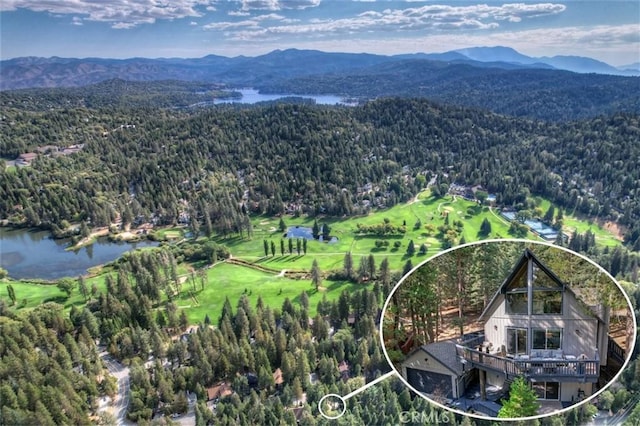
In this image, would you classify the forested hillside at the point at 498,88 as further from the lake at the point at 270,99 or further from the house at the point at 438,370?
the house at the point at 438,370

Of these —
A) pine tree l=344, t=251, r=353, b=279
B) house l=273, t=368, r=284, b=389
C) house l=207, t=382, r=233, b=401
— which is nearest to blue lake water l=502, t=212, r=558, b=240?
pine tree l=344, t=251, r=353, b=279

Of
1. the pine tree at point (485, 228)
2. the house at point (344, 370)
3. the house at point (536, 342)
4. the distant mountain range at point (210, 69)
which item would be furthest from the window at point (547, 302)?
the distant mountain range at point (210, 69)

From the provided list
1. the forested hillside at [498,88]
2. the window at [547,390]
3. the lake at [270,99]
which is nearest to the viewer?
the window at [547,390]

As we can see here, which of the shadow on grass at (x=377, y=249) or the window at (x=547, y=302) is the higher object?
the window at (x=547, y=302)

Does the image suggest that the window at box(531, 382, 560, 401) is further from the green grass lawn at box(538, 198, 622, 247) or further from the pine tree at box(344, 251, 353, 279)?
the green grass lawn at box(538, 198, 622, 247)

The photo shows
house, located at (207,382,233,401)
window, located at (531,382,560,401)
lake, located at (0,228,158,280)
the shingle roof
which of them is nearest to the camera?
window, located at (531,382,560,401)

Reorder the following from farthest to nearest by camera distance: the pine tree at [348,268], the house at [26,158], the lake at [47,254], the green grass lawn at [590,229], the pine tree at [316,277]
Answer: the house at [26,158]
the lake at [47,254]
the green grass lawn at [590,229]
the pine tree at [348,268]
the pine tree at [316,277]
